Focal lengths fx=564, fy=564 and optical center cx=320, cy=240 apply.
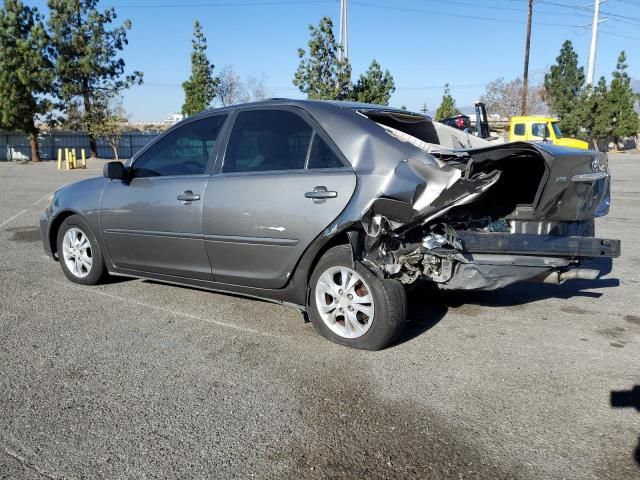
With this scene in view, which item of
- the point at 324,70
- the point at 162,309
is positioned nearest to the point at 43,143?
the point at 324,70

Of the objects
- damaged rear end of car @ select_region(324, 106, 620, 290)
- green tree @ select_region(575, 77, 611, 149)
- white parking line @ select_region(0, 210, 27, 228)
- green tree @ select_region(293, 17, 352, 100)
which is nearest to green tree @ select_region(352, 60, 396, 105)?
green tree @ select_region(293, 17, 352, 100)

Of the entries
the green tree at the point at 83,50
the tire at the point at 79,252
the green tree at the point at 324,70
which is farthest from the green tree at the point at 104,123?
the tire at the point at 79,252

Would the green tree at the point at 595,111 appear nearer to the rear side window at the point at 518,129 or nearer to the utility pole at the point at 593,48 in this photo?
the utility pole at the point at 593,48

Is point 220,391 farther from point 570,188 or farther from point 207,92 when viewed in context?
point 207,92

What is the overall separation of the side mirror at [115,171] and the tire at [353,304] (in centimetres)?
219

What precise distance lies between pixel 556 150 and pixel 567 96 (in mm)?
53220

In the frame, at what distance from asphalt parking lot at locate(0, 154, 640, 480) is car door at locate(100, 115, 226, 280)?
16.7 inches

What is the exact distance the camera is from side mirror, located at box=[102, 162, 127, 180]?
5.11 meters

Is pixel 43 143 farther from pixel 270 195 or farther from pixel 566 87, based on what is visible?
pixel 566 87

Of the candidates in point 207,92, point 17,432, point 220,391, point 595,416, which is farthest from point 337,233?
point 207,92

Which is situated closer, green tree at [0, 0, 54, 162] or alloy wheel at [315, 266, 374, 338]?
alloy wheel at [315, 266, 374, 338]

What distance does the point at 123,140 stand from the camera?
44469mm

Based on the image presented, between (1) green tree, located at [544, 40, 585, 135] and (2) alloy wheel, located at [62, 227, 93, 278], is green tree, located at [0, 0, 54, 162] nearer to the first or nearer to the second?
(2) alloy wheel, located at [62, 227, 93, 278]

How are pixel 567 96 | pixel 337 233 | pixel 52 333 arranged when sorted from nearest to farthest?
pixel 337 233 → pixel 52 333 → pixel 567 96
